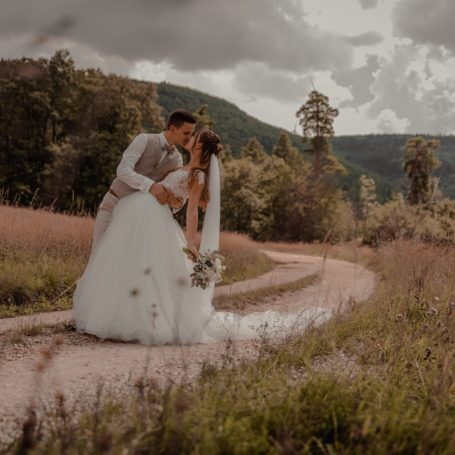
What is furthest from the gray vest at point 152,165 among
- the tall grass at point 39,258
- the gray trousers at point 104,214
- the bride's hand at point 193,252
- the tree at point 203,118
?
the tree at point 203,118

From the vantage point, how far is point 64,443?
2.08 m

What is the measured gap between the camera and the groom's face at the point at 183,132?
224 inches

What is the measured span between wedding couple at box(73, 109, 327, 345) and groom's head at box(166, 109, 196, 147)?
0.04ft

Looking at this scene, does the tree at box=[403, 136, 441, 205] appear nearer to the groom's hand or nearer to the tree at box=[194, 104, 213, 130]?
the tree at box=[194, 104, 213, 130]

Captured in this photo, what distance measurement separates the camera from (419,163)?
186ft

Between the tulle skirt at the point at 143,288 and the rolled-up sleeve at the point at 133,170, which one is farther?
the rolled-up sleeve at the point at 133,170

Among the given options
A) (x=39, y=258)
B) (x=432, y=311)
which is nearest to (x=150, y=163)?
(x=432, y=311)

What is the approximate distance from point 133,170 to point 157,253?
1086mm

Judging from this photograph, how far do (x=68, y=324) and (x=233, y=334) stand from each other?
1765mm

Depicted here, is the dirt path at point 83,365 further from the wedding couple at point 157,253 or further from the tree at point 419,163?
the tree at point 419,163

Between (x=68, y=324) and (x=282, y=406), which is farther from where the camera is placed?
(x=68, y=324)

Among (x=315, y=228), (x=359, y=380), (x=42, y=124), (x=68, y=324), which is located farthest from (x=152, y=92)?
(x=359, y=380)

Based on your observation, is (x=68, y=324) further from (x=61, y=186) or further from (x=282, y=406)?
(x=61, y=186)

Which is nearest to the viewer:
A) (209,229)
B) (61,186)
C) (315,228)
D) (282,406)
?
(282,406)
